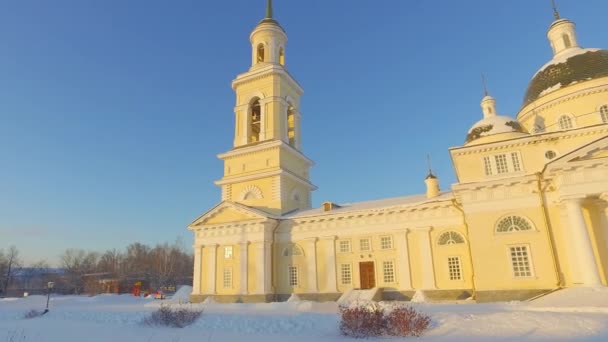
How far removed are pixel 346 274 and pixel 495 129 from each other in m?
13.2

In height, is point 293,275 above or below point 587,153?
below

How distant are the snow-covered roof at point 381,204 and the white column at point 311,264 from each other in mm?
2076

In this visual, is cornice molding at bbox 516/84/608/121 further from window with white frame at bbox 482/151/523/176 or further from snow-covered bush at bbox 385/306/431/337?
snow-covered bush at bbox 385/306/431/337

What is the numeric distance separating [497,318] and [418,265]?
1223cm

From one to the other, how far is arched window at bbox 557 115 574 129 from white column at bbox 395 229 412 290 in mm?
11810

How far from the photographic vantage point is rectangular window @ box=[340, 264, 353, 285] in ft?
80.2

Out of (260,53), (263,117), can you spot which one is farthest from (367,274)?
(260,53)

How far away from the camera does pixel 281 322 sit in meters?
12.3

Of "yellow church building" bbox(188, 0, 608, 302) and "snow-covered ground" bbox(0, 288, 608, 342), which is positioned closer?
"snow-covered ground" bbox(0, 288, 608, 342)

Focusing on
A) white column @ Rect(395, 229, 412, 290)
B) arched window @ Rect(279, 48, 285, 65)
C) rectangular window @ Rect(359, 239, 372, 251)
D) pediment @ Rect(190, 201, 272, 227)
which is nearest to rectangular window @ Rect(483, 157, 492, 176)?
white column @ Rect(395, 229, 412, 290)

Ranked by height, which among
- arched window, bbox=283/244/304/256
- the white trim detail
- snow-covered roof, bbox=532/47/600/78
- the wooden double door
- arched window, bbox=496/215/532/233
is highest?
snow-covered roof, bbox=532/47/600/78

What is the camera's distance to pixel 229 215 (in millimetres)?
28156

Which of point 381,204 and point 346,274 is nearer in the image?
point 346,274

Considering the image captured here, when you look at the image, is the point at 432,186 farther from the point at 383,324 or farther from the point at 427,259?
the point at 383,324
